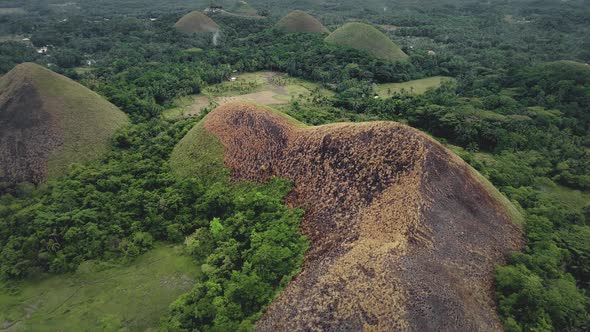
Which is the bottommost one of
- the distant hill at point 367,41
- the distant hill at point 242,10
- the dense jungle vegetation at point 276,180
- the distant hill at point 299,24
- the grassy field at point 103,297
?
the grassy field at point 103,297

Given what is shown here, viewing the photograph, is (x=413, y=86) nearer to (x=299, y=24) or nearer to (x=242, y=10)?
(x=299, y=24)

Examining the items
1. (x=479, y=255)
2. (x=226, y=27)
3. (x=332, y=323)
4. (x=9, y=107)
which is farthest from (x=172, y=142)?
(x=226, y=27)

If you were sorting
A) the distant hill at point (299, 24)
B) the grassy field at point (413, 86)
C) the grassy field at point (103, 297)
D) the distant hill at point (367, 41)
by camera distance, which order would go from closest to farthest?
the grassy field at point (103, 297) → the grassy field at point (413, 86) → the distant hill at point (367, 41) → the distant hill at point (299, 24)

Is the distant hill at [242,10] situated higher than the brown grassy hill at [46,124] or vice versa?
the distant hill at [242,10]

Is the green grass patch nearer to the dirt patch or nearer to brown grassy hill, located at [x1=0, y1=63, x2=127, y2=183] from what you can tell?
brown grassy hill, located at [x1=0, y1=63, x2=127, y2=183]

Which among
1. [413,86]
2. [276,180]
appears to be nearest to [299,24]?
[413,86]

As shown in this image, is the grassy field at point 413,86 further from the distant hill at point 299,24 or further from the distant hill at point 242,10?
the distant hill at point 242,10

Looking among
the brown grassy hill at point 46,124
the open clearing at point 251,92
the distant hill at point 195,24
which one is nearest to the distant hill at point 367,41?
the open clearing at point 251,92
